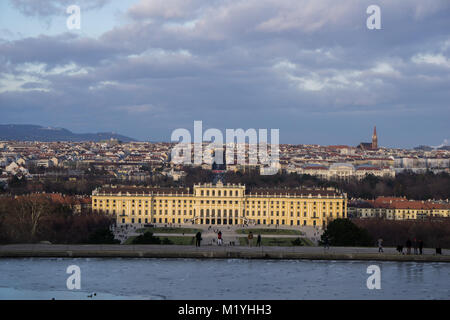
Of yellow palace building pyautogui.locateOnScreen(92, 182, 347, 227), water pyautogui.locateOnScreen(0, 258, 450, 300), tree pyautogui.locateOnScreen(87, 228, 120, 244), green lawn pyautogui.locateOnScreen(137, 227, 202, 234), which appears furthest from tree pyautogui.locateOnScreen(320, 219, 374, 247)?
yellow palace building pyautogui.locateOnScreen(92, 182, 347, 227)

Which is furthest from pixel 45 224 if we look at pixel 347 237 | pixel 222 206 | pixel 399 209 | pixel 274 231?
pixel 399 209

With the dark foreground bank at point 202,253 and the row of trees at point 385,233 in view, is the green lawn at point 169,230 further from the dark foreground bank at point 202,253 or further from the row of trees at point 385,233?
the dark foreground bank at point 202,253

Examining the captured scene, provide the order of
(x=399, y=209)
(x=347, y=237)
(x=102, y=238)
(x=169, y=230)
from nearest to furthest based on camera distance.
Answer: (x=347, y=237) → (x=102, y=238) → (x=169, y=230) → (x=399, y=209)

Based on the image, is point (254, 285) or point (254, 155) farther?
point (254, 155)

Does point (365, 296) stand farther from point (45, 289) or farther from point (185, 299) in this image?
point (45, 289)

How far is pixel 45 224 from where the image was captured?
42.6m

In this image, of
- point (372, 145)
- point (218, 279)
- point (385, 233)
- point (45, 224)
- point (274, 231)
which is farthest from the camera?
point (372, 145)

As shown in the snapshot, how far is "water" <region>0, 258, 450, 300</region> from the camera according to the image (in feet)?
70.4

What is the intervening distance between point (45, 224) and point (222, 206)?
928 inches

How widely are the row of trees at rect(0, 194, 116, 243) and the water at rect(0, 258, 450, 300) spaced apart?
6971 mm

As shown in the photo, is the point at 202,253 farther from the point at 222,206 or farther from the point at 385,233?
the point at 222,206

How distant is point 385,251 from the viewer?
28.5m
